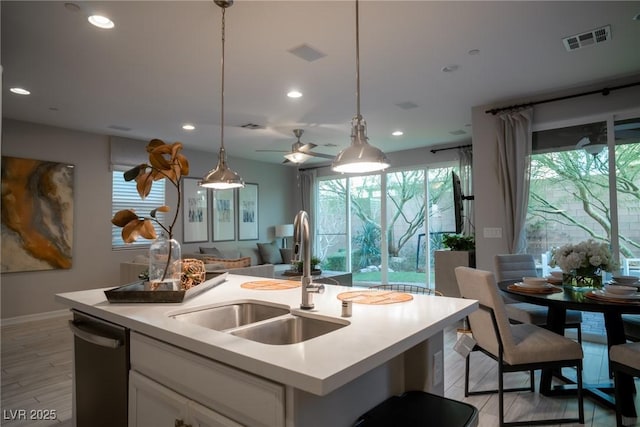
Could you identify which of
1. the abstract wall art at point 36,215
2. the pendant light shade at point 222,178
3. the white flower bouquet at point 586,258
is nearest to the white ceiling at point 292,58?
the abstract wall art at point 36,215

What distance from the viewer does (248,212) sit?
7891mm

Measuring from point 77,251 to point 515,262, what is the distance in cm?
575

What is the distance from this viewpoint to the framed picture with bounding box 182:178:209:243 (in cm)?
680

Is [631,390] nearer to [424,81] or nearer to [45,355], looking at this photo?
[424,81]

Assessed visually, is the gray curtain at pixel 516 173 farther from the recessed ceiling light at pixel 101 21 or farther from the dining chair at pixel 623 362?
the recessed ceiling light at pixel 101 21

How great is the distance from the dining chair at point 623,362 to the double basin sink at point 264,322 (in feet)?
6.11

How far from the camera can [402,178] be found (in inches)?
294

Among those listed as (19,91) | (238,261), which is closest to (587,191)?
(238,261)

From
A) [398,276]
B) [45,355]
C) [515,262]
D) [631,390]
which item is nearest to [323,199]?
[398,276]

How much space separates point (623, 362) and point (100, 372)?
278 centimetres

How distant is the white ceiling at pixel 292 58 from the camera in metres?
2.52

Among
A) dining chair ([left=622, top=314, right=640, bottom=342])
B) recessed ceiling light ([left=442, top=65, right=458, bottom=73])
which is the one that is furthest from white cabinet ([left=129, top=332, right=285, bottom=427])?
recessed ceiling light ([left=442, top=65, right=458, bottom=73])

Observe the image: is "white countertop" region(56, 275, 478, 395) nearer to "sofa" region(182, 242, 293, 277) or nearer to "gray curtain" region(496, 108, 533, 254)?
"gray curtain" region(496, 108, 533, 254)

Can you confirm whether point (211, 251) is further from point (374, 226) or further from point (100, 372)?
point (100, 372)
